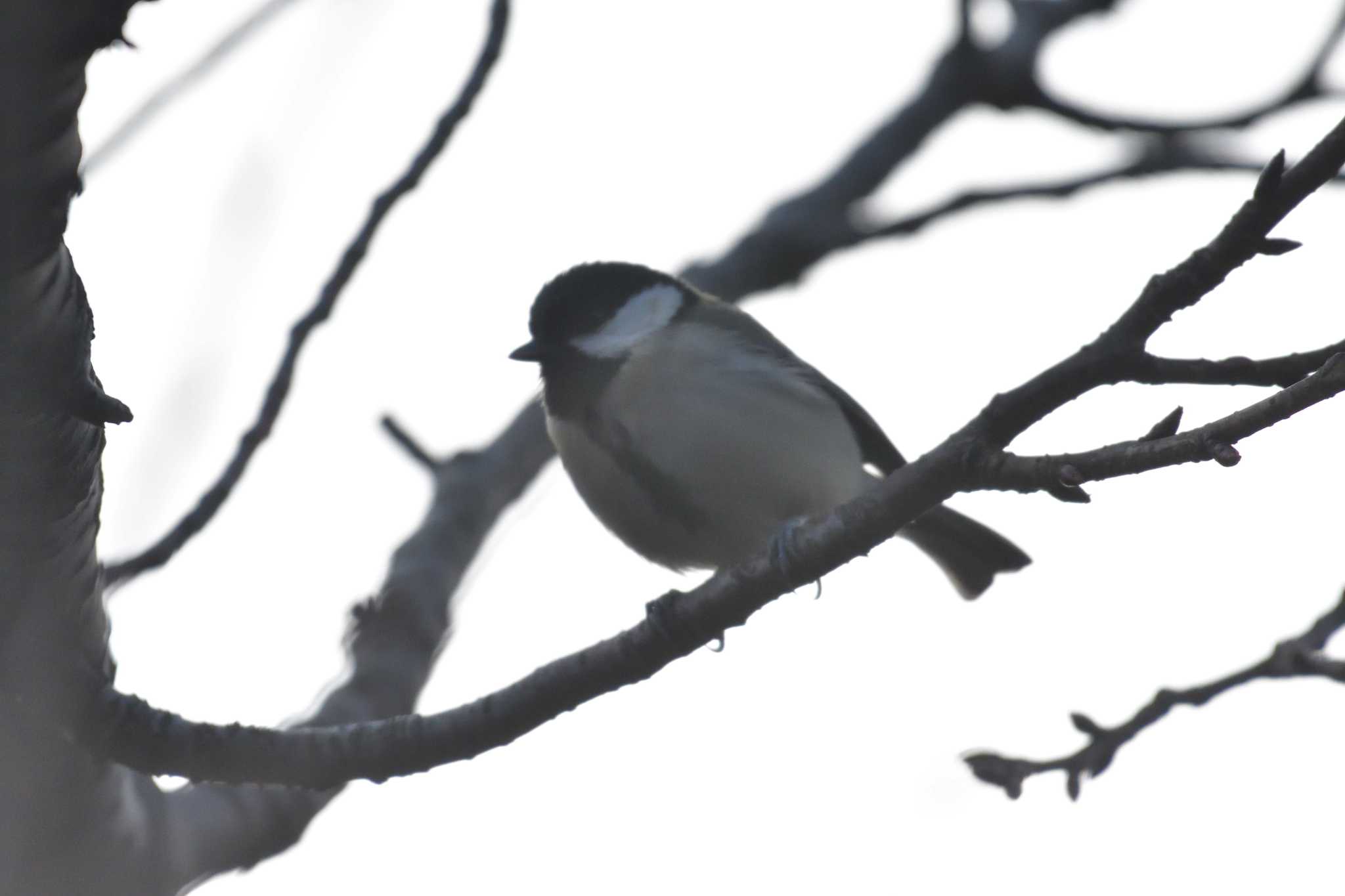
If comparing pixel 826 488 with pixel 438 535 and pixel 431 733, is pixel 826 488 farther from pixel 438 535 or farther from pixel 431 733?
pixel 431 733

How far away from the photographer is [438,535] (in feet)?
13.2

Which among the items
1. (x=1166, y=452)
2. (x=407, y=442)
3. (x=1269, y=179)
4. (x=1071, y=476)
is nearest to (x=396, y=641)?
(x=407, y=442)

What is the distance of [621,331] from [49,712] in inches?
104

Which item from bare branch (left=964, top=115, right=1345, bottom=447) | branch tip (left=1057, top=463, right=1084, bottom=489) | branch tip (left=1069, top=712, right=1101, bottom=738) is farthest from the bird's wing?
branch tip (left=1057, top=463, right=1084, bottom=489)

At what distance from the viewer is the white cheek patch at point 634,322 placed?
165 inches

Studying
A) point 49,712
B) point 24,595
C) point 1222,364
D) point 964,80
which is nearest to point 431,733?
point 49,712

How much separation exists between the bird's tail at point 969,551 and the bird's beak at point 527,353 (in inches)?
50.9

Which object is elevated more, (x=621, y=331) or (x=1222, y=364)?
(x=621, y=331)

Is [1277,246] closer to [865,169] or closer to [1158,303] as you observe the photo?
[1158,303]

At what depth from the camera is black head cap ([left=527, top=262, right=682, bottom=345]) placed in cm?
447

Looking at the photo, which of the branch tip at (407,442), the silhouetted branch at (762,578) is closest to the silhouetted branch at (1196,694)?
the silhouetted branch at (762,578)

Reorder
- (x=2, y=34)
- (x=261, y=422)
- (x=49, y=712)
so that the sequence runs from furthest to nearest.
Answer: (x=261, y=422) < (x=49, y=712) < (x=2, y=34)

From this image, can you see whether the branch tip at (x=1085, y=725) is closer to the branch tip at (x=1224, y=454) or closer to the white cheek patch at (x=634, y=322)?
the branch tip at (x=1224, y=454)

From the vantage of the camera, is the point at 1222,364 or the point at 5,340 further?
the point at 1222,364
